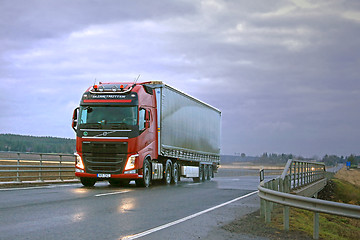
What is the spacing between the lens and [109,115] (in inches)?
751

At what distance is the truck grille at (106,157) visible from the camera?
736 inches

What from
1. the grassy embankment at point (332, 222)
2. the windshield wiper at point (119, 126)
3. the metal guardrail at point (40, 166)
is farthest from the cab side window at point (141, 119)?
the grassy embankment at point (332, 222)

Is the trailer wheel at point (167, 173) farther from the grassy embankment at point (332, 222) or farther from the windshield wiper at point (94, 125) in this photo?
the grassy embankment at point (332, 222)

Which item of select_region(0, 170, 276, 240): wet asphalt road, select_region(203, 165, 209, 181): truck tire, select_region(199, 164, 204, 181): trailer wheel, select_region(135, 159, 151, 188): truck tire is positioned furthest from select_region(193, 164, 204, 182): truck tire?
select_region(0, 170, 276, 240): wet asphalt road

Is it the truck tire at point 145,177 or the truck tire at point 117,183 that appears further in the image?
the truck tire at point 117,183

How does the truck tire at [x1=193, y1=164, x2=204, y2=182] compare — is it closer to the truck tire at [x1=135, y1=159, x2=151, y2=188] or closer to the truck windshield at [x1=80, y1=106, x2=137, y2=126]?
the truck tire at [x1=135, y1=159, x2=151, y2=188]

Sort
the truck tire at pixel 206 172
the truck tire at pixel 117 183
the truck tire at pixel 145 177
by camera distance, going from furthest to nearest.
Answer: the truck tire at pixel 206 172 < the truck tire at pixel 117 183 < the truck tire at pixel 145 177

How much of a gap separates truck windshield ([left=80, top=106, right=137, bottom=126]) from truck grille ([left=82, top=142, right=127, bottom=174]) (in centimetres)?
90

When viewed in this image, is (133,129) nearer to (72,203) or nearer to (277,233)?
(72,203)

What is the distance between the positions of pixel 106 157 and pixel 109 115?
1690 millimetres

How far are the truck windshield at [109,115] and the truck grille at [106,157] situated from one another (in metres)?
0.90

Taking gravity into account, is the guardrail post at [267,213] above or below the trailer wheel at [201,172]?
above

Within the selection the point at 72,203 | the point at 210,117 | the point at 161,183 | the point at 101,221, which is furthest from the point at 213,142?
the point at 101,221

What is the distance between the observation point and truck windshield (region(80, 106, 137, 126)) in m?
19.0
